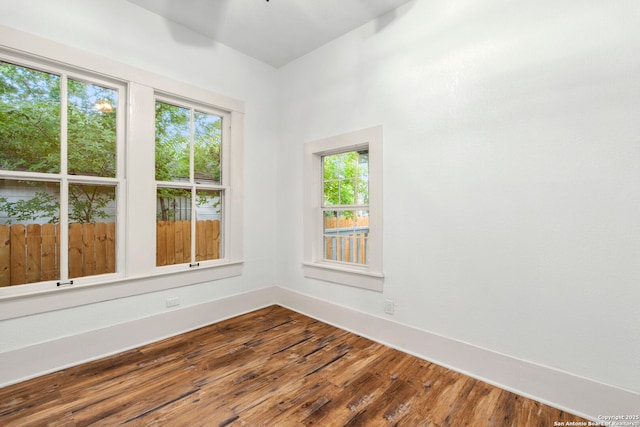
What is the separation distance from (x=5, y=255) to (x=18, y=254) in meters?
0.06

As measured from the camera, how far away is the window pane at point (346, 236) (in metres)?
2.94

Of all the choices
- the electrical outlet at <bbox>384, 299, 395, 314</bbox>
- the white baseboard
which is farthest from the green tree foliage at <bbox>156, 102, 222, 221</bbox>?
the electrical outlet at <bbox>384, 299, 395, 314</bbox>

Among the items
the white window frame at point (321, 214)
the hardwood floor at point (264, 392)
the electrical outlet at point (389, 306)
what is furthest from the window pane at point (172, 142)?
the electrical outlet at point (389, 306)

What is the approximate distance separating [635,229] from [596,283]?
36 cm

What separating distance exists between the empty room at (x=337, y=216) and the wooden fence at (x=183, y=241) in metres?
0.02

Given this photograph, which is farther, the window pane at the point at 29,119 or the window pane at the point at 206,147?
the window pane at the point at 206,147

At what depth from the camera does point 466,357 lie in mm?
2111

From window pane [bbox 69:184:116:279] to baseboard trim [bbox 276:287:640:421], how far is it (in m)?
2.20

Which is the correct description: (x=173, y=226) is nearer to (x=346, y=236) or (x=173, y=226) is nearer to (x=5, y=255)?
(x=5, y=255)

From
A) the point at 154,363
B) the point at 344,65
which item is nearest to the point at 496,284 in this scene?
the point at 344,65

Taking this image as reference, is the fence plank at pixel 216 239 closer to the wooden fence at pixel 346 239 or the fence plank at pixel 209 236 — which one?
the fence plank at pixel 209 236

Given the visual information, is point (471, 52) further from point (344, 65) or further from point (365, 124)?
point (344, 65)

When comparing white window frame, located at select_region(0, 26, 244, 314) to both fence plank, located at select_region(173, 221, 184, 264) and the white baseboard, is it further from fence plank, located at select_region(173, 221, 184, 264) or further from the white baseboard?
the white baseboard

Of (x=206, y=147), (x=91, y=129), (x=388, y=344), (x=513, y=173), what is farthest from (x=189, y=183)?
(x=513, y=173)
